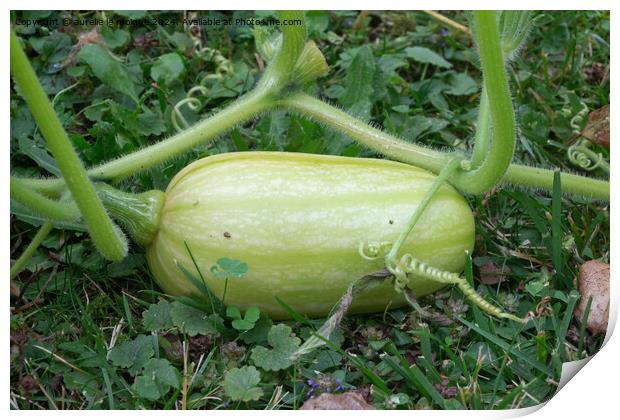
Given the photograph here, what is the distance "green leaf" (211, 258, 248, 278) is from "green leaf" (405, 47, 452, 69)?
41.6 inches

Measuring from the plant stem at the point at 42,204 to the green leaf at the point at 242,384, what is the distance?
0.45m

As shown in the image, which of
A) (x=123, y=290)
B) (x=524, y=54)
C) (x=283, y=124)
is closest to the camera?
(x=123, y=290)

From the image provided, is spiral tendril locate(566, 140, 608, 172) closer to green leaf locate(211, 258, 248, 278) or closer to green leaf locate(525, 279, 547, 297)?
green leaf locate(525, 279, 547, 297)

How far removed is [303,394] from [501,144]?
1.99ft

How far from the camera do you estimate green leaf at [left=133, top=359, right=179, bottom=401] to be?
58.6 inches

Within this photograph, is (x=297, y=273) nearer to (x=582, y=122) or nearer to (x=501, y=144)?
(x=501, y=144)

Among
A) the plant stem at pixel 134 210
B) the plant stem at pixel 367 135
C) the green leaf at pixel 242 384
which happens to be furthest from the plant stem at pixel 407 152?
the green leaf at pixel 242 384

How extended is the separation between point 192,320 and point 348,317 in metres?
0.31

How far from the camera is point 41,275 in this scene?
181 cm

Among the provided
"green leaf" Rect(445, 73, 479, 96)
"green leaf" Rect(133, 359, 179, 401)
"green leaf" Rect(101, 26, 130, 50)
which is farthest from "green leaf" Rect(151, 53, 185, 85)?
"green leaf" Rect(133, 359, 179, 401)

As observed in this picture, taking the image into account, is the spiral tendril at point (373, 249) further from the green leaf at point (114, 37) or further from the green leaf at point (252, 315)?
the green leaf at point (114, 37)

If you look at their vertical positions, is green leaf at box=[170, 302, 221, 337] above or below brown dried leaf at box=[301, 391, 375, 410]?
above

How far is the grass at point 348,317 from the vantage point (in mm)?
1523
